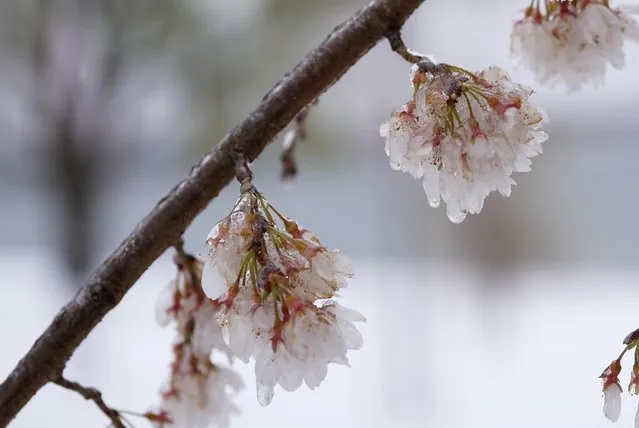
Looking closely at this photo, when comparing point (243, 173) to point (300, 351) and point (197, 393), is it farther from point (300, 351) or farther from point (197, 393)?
point (197, 393)

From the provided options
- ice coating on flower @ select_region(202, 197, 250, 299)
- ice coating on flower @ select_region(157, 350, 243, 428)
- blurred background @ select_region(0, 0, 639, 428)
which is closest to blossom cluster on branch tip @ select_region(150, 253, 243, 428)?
ice coating on flower @ select_region(157, 350, 243, 428)

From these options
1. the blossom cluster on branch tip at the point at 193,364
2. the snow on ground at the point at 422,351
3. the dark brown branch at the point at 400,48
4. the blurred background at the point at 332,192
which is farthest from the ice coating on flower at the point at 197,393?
the blurred background at the point at 332,192

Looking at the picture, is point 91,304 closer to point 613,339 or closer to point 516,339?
point 613,339

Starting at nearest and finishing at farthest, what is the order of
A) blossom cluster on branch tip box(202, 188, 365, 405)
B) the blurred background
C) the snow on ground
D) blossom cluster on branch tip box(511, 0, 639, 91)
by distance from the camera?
blossom cluster on branch tip box(202, 188, 365, 405) < blossom cluster on branch tip box(511, 0, 639, 91) < the snow on ground < the blurred background

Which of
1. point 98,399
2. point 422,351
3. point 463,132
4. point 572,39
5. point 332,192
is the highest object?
point 332,192

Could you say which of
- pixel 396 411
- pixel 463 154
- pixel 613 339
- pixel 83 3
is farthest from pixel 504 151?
pixel 83 3

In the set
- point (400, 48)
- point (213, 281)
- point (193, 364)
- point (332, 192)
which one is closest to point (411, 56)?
point (400, 48)

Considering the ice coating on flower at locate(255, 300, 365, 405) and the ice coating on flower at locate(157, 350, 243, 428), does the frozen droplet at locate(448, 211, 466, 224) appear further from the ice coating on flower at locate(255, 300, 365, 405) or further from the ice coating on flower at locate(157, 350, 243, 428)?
the ice coating on flower at locate(157, 350, 243, 428)
